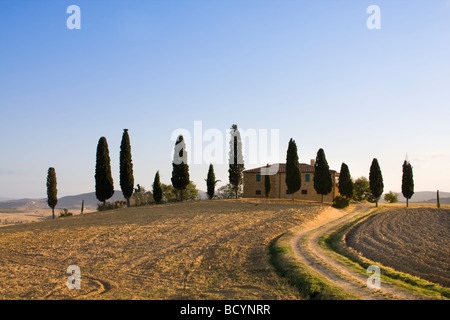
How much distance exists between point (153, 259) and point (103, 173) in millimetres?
33154

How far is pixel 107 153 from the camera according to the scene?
1937 inches

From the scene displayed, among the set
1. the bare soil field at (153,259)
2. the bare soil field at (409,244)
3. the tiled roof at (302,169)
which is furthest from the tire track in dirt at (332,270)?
the tiled roof at (302,169)

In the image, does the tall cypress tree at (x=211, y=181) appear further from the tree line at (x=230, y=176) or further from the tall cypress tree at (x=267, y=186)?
the tall cypress tree at (x=267, y=186)

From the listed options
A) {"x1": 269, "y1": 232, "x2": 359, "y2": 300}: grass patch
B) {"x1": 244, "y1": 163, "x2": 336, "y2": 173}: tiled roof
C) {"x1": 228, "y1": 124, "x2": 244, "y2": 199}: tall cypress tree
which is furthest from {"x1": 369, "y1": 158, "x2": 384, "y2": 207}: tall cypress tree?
{"x1": 269, "y1": 232, "x2": 359, "y2": 300}: grass patch

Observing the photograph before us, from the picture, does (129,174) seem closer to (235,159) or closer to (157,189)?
(157,189)

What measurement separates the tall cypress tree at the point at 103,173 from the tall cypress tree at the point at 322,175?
29.1m

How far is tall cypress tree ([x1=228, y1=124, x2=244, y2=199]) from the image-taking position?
5656 centimetres

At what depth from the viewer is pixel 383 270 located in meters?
15.0

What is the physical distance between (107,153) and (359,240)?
36576mm

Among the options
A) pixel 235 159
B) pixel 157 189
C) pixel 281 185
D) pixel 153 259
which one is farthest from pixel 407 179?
pixel 153 259

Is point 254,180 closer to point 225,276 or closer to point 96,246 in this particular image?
point 96,246

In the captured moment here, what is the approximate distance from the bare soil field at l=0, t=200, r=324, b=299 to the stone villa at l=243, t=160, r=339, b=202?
76.3 ft

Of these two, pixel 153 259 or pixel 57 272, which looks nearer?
pixel 57 272
